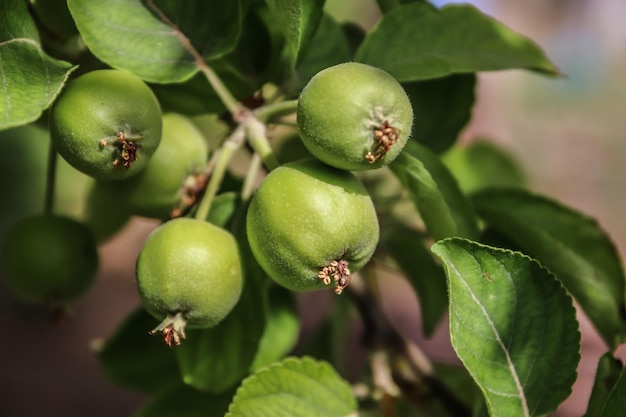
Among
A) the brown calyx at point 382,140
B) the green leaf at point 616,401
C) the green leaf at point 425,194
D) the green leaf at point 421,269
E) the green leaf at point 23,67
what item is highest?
the brown calyx at point 382,140

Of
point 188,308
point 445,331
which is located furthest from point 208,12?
point 445,331

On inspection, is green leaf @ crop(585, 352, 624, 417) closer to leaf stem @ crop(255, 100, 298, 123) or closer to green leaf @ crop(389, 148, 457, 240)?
green leaf @ crop(389, 148, 457, 240)

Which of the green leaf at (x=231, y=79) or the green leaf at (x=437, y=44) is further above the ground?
the green leaf at (x=437, y=44)

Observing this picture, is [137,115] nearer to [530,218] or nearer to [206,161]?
[206,161]

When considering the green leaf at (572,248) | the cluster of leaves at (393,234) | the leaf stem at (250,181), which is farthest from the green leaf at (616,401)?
the leaf stem at (250,181)

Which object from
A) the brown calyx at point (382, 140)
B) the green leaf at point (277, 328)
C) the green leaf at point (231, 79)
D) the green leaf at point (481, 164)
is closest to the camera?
the brown calyx at point (382, 140)

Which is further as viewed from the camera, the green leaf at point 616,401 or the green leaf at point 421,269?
the green leaf at point 421,269

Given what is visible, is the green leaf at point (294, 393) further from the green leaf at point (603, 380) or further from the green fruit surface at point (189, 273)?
the green leaf at point (603, 380)

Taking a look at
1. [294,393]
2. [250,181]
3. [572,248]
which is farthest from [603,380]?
[250,181]
